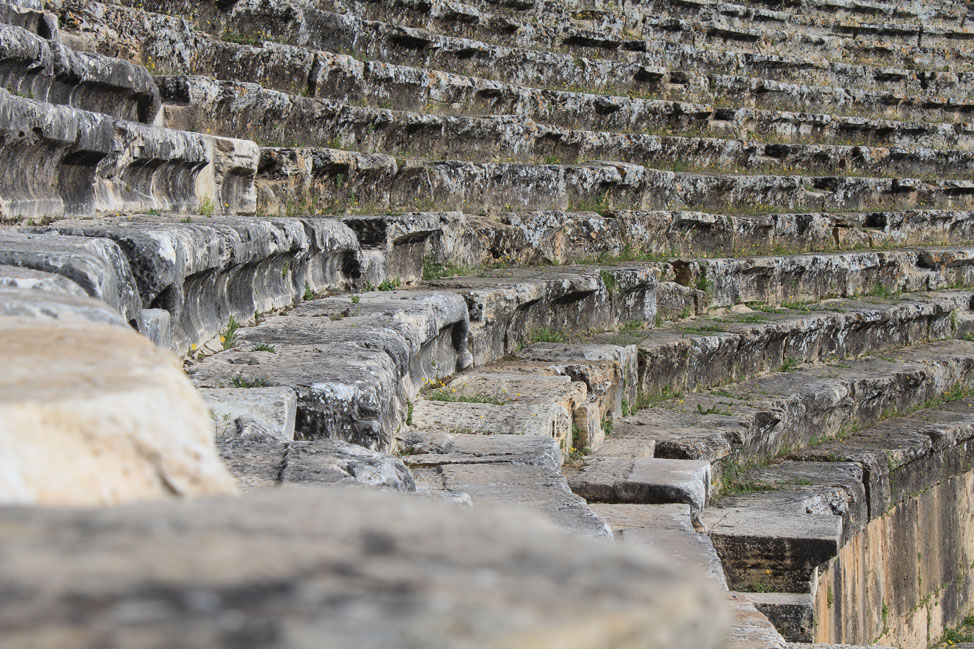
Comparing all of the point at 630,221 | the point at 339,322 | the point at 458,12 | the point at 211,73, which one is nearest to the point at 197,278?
the point at 339,322

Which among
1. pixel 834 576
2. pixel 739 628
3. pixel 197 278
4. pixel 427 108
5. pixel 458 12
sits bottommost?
pixel 834 576

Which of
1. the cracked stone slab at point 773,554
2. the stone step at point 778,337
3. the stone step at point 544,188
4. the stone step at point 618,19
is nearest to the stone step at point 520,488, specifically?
the cracked stone slab at point 773,554

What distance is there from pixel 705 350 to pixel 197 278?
439cm

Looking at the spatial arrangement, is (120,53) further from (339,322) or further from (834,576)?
(834,576)

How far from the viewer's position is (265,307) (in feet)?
16.8

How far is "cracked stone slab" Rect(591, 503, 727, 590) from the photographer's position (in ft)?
14.1

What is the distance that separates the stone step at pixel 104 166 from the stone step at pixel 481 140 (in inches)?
20.4

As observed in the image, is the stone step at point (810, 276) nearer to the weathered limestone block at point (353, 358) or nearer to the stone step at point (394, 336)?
the stone step at point (394, 336)

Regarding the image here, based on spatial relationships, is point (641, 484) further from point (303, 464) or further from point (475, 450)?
point (303, 464)

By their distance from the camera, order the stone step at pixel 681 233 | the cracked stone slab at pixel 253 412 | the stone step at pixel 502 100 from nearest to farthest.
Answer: the cracked stone slab at pixel 253 412 → the stone step at pixel 502 100 → the stone step at pixel 681 233

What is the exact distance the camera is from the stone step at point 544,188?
262 inches

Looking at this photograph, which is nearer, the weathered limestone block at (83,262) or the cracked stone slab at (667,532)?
the weathered limestone block at (83,262)

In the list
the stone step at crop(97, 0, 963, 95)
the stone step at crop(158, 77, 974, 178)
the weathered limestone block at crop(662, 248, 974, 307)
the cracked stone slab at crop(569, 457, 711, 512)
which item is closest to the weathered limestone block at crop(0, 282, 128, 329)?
the cracked stone slab at crop(569, 457, 711, 512)

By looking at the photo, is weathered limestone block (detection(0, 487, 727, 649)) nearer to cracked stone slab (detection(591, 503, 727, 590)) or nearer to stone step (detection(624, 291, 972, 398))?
cracked stone slab (detection(591, 503, 727, 590))
